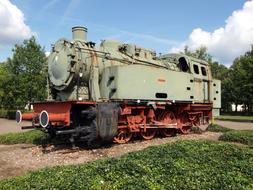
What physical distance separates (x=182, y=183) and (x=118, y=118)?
610 cm

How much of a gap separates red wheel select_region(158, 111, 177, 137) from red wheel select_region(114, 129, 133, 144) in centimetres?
214

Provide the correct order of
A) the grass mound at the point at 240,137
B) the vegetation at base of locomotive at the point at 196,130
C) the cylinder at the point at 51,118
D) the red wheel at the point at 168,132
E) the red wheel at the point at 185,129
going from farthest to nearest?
the vegetation at base of locomotive at the point at 196,130, the red wheel at the point at 185,129, the red wheel at the point at 168,132, the grass mound at the point at 240,137, the cylinder at the point at 51,118

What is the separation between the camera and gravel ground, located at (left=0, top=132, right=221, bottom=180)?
996 centimetres

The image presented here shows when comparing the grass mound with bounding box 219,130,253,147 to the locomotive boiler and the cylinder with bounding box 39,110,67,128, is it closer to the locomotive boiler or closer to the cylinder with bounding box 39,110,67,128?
the locomotive boiler

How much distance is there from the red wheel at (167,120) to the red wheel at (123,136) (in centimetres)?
214

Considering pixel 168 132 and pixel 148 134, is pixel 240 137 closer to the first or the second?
pixel 168 132

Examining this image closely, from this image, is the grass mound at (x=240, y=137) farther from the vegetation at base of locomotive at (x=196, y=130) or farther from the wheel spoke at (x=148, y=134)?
the wheel spoke at (x=148, y=134)

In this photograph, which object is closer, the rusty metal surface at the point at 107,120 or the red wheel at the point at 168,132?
the rusty metal surface at the point at 107,120

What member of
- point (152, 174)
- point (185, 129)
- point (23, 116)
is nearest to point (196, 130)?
point (185, 129)

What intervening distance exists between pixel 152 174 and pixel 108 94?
611 cm

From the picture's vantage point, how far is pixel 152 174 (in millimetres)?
7578

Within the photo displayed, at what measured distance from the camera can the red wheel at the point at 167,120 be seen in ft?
52.0

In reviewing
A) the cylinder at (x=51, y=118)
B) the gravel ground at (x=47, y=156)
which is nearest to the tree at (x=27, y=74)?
the gravel ground at (x=47, y=156)

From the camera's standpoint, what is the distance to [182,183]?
7207 millimetres
